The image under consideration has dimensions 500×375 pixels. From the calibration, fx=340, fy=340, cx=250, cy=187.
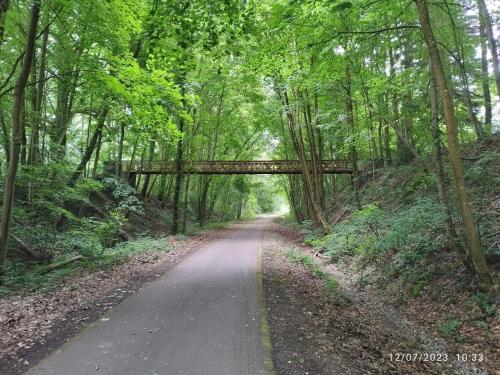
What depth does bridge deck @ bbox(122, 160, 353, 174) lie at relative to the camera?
950 inches

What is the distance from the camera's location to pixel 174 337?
15.8ft

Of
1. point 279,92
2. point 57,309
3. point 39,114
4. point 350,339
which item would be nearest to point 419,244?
point 350,339

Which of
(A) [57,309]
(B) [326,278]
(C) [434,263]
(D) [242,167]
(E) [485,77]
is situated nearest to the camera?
(A) [57,309]

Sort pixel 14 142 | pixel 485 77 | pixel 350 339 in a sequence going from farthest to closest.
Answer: pixel 485 77 → pixel 14 142 → pixel 350 339

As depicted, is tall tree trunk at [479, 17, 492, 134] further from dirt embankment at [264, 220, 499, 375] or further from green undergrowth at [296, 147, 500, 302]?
dirt embankment at [264, 220, 499, 375]

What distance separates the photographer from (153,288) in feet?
24.8

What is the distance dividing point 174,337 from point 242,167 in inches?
909

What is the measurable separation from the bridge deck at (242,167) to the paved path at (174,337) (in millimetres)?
17315

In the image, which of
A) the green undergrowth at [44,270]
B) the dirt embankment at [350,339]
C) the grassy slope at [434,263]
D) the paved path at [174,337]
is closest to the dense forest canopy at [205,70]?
the grassy slope at [434,263]

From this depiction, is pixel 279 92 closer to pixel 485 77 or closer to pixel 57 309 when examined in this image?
pixel 485 77

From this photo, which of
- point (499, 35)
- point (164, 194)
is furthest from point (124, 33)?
point (164, 194)

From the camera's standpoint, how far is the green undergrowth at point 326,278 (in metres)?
7.11

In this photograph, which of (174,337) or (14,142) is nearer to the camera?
(174,337)

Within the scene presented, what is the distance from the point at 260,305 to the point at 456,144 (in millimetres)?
4364
